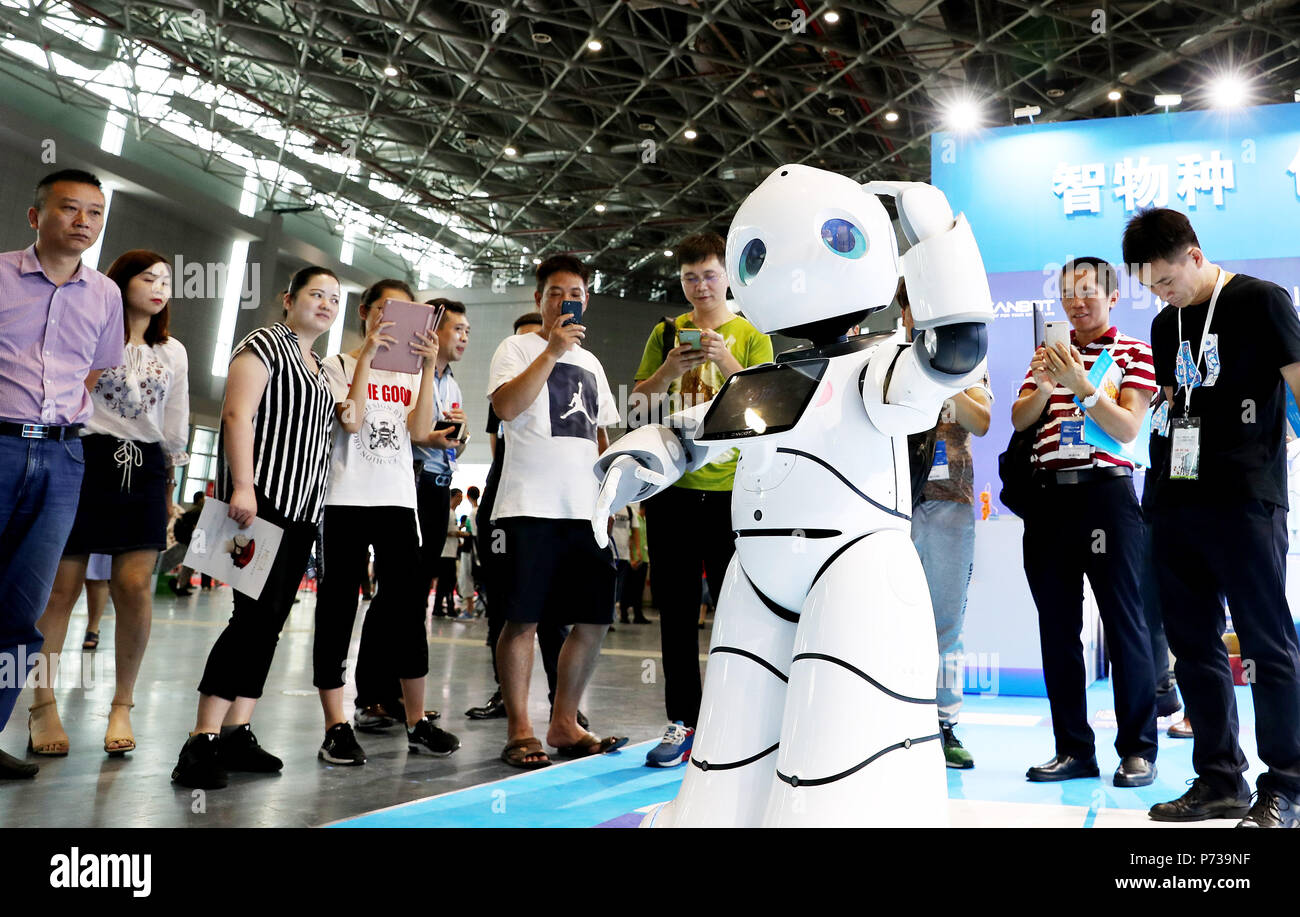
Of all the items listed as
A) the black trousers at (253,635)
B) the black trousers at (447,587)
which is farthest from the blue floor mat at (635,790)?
the black trousers at (447,587)

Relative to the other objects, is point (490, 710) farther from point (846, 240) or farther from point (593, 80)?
point (593, 80)

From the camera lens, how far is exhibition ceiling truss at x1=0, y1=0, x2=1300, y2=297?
11.3 meters

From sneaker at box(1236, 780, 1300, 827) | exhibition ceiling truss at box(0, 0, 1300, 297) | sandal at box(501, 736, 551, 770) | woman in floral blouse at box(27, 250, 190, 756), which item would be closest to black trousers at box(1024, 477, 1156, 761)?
sneaker at box(1236, 780, 1300, 827)

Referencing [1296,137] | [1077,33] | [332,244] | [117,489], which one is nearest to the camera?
[117,489]

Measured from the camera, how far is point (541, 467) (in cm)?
352

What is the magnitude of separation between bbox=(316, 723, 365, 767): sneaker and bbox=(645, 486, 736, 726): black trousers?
1.12m

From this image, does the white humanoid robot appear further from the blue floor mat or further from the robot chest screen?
the blue floor mat

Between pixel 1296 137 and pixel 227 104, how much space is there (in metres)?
15.0

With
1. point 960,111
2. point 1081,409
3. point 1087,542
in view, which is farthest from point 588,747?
point 960,111

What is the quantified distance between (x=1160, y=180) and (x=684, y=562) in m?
4.63

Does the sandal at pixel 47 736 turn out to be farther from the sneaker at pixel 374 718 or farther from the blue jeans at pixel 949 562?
the blue jeans at pixel 949 562

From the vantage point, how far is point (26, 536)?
280 centimetres
